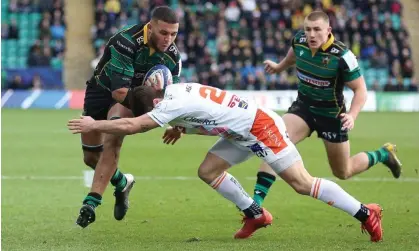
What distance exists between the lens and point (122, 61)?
8.56 meters

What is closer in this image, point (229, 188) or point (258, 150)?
point (258, 150)

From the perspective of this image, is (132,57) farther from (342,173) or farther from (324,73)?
(342,173)

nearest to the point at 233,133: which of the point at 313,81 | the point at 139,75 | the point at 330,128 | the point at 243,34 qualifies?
the point at 139,75

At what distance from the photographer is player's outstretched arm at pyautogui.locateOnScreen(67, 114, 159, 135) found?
281 inches

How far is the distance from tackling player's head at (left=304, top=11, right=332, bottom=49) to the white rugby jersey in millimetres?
1685

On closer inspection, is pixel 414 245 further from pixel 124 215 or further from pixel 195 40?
pixel 195 40

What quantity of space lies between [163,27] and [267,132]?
145 centimetres

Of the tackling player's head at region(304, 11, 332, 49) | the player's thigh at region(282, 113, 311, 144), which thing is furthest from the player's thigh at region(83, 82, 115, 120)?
the tackling player's head at region(304, 11, 332, 49)

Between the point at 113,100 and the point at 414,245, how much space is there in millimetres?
3301

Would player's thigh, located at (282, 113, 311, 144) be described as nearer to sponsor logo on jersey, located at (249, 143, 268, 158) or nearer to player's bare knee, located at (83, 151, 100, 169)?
sponsor logo on jersey, located at (249, 143, 268, 158)

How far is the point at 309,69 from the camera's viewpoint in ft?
30.6

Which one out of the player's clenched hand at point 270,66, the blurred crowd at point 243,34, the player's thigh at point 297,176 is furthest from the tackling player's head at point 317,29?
the blurred crowd at point 243,34

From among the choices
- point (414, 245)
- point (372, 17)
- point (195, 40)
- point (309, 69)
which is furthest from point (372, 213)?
point (372, 17)

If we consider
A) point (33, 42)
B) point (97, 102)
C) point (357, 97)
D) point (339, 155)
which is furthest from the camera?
point (33, 42)
